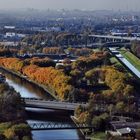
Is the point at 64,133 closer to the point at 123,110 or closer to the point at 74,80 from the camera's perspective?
the point at 123,110

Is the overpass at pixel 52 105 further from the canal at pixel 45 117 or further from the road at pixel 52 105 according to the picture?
the canal at pixel 45 117

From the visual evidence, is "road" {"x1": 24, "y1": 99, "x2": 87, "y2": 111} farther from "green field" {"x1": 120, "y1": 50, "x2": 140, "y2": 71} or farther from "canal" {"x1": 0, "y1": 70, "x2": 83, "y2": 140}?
"green field" {"x1": 120, "y1": 50, "x2": 140, "y2": 71}

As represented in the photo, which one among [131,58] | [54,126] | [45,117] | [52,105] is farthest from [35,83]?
[131,58]

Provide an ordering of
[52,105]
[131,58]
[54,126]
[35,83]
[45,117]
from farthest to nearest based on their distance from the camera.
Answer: [131,58] → [35,83] → [52,105] → [45,117] → [54,126]

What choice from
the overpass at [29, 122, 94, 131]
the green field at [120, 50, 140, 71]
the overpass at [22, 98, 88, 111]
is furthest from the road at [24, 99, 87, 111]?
the green field at [120, 50, 140, 71]

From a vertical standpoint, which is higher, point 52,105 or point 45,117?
point 52,105

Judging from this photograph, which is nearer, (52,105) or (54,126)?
(54,126)

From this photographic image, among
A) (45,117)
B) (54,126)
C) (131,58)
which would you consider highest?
(54,126)

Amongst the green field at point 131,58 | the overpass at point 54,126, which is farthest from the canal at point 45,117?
the green field at point 131,58

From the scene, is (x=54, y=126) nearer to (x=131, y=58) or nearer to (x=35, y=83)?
(x=35, y=83)

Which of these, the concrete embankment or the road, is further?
the concrete embankment
